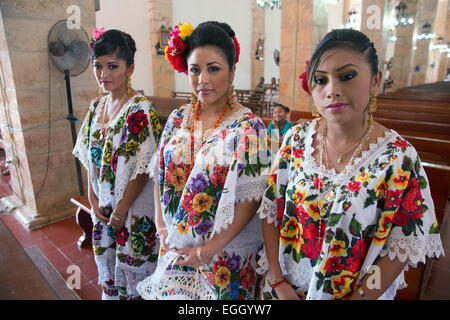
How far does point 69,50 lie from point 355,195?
2.95m

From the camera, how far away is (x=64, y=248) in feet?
8.91

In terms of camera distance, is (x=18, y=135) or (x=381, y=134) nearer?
(x=381, y=134)

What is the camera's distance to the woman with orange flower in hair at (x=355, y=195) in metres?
0.91

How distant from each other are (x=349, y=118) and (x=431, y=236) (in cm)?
46

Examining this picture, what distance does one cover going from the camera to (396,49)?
448 inches

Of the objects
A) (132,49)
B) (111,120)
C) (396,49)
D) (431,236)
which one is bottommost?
(431,236)

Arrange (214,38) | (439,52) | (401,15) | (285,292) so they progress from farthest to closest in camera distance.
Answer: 1. (439,52)
2. (401,15)
3. (214,38)
4. (285,292)

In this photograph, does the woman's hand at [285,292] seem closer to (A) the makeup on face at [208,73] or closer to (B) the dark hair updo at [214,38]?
(A) the makeup on face at [208,73]

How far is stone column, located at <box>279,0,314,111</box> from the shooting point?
5762 millimetres

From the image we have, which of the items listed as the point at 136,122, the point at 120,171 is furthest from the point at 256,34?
the point at 120,171

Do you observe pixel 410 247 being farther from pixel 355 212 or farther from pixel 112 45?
pixel 112 45

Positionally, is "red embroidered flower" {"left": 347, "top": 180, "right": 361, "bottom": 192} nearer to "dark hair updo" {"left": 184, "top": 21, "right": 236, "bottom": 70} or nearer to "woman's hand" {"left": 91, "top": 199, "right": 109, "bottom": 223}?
"dark hair updo" {"left": 184, "top": 21, "right": 236, "bottom": 70}
